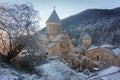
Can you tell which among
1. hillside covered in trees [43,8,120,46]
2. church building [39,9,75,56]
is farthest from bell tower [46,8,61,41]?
hillside covered in trees [43,8,120,46]

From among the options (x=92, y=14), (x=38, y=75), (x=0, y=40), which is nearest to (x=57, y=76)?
(x=38, y=75)

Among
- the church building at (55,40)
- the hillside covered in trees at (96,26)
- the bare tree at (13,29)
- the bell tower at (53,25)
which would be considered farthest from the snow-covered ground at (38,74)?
the hillside covered in trees at (96,26)

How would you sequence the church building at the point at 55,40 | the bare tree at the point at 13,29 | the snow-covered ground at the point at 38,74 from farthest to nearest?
the church building at the point at 55,40
the bare tree at the point at 13,29
the snow-covered ground at the point at 38,74

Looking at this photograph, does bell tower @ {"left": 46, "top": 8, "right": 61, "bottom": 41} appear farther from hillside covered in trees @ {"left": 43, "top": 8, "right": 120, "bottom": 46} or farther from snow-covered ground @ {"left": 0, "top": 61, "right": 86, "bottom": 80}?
hillside covered in trees @ {"left": 43, "top": 8, "right": 120, "bottom": 46}

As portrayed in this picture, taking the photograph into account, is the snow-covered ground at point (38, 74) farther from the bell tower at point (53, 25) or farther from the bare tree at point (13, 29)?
the bell tower at point (53, 25)

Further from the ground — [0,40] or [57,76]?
[0,40]

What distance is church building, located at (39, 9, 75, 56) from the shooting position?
44.3m

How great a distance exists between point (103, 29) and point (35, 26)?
338ft

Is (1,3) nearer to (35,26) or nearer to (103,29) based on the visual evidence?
(35,26)

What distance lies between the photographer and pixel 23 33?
18625mm

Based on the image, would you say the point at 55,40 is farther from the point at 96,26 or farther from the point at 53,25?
the point at 96,26

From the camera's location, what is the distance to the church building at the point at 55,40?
44344 millimetres

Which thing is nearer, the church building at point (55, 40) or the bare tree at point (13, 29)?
the bare tree at point (13, 29)

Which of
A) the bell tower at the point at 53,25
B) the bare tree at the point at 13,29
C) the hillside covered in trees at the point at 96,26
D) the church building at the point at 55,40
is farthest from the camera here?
the hillside covered in trees at the point at 96,26
